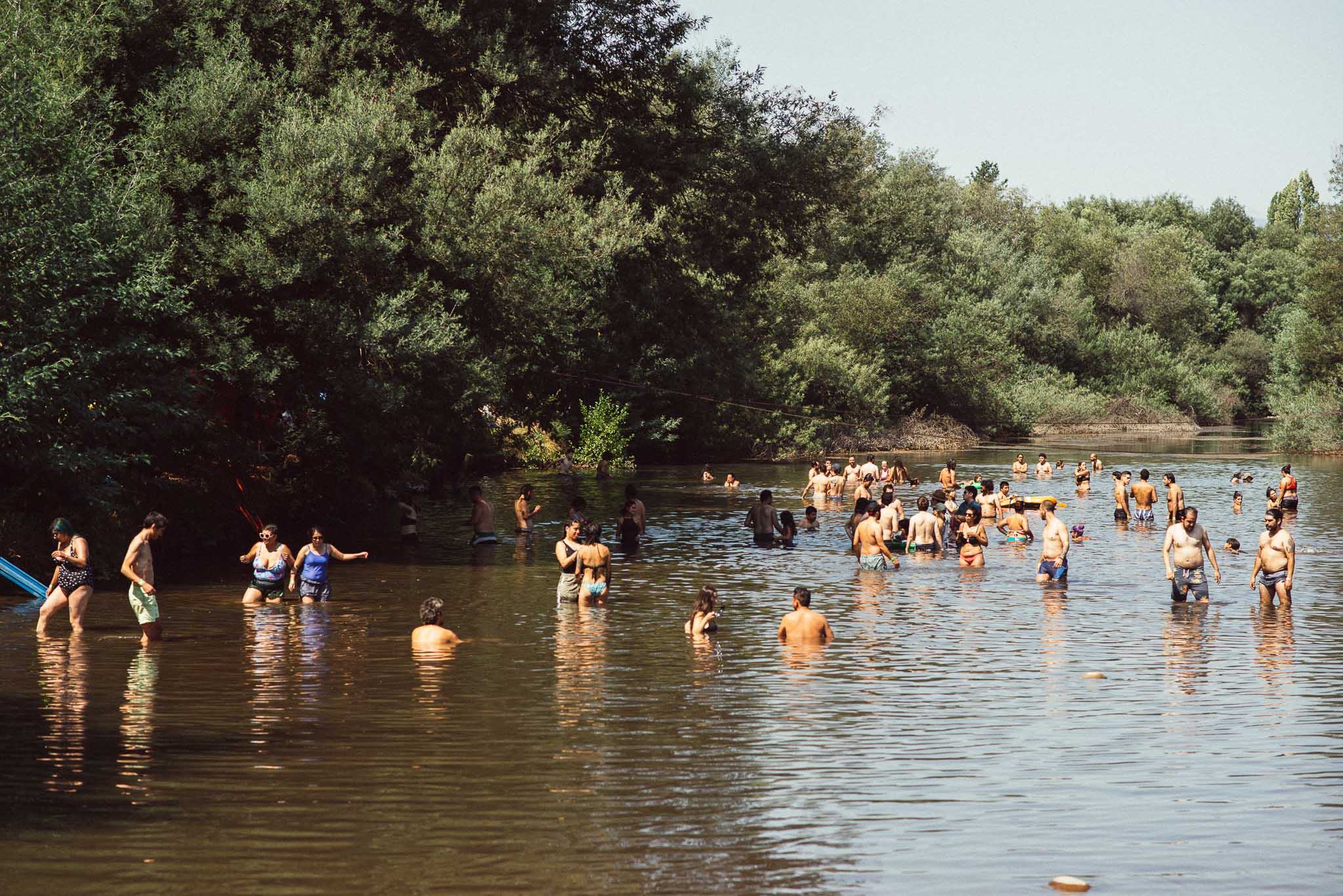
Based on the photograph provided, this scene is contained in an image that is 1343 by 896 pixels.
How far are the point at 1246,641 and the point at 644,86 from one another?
81.3ft

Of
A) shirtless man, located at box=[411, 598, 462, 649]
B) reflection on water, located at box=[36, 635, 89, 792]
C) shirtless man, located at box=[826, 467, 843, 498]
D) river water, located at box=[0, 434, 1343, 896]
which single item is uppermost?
shirtless man, located at box=[826, 467, 843, 498]

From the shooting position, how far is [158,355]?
22453 millimetres

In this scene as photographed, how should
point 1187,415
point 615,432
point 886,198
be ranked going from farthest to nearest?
point 1187,415, point 886,198, point 615,432

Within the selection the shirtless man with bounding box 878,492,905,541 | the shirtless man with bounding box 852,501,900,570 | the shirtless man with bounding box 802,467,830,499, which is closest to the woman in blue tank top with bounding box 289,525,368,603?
the shirtless man with bounding box 852,501,900,570

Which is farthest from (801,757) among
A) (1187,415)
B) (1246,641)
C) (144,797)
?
(1187,415)

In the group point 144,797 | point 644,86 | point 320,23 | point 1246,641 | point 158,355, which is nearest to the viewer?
point 144,797

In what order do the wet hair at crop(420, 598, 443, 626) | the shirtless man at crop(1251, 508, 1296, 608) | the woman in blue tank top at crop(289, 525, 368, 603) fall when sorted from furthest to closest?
the woman in blue tank top at crop(289, 525, 368, 603)
the shirtless man at crop(1251, 508, 1296, 608)
the wet hair at crop(420, 598, 443, 626)

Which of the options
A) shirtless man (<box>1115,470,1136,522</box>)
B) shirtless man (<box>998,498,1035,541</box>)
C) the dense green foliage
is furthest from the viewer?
shirtless man (<box>1115,470,1136,522</box>)

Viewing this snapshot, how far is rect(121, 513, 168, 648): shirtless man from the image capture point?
16.8 meters

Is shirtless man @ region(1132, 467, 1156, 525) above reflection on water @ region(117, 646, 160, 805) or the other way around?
above

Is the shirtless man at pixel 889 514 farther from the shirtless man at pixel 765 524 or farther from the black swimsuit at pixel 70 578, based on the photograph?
the black swimsuit at pixel 70 578

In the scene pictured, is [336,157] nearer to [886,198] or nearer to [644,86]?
[644,86]

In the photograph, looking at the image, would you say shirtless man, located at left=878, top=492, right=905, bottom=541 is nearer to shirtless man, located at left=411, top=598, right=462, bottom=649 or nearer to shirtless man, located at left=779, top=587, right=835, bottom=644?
shirtless man, located at left=779, top=587, right=835, bottom=644

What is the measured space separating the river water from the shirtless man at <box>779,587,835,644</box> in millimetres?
209
